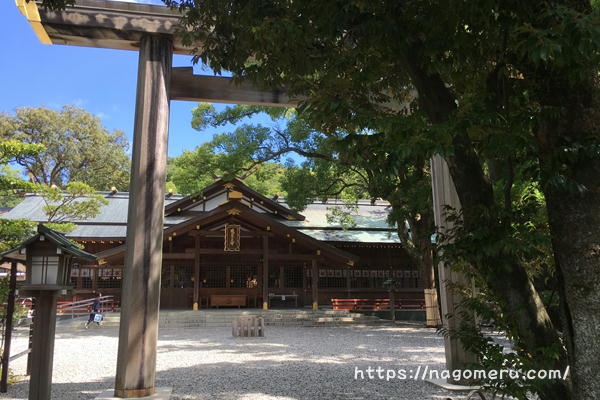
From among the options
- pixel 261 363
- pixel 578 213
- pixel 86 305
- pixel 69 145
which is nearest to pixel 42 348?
pixel 261 363

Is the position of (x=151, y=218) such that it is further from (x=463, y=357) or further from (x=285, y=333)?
(x=285, y=333)

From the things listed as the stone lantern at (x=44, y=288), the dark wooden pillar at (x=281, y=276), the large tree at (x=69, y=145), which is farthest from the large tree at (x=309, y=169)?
the large tree at (x=69, y=145)

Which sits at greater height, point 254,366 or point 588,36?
point 588,36

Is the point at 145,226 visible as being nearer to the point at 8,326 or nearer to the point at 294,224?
the point at 8,326

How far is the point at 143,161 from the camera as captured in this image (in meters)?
5.02

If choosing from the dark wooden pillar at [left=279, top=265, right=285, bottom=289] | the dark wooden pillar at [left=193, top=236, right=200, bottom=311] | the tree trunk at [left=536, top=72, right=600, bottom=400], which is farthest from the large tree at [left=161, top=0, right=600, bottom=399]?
the dark wooden pillar at [left=279, top=265, right=285, bottom=289]

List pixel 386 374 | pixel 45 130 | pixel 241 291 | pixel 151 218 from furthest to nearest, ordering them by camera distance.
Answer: pixel 45 130 < pixel 241 291 < pixel 386 374 < pixel 151 218

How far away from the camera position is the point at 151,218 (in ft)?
16.3

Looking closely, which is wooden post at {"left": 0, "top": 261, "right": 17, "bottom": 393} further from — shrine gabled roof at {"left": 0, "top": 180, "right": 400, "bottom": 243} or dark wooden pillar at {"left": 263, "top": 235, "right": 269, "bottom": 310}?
shrine gabled roof at {"left": 0, "top": 180, "right": 400, "bottom": 243}

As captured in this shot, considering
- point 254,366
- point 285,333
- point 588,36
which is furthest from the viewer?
point 285,333

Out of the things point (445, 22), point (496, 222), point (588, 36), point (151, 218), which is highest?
point (445, 22)

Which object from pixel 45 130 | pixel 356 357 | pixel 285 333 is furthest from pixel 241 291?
pixel 45 130

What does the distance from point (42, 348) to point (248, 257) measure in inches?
591

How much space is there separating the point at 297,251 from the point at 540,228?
1625 centimetres
